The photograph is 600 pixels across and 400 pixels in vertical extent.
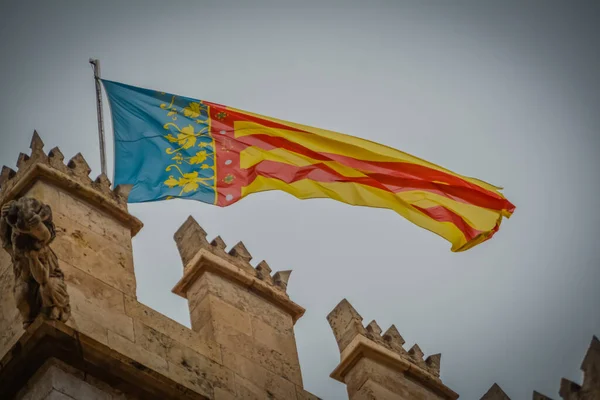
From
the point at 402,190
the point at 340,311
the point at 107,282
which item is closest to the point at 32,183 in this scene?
the point at 107,282

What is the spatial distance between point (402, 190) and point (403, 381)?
350 centimetres

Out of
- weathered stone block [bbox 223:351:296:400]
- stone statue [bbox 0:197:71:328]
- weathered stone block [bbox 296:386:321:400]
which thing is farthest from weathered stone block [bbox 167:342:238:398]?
stone statue [bbox 0:197:71:328]

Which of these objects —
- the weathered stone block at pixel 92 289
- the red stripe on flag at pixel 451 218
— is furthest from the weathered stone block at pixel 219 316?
the red stripe on flag at pixel 451 218

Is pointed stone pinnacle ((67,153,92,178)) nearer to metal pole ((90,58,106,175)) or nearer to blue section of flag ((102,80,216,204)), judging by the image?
metal pole ((90,58,106,175))

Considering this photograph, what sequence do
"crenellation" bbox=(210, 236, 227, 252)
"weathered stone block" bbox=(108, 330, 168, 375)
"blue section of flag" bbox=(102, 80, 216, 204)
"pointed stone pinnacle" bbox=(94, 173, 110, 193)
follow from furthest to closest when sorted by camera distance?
"blue section of flag" bbox=(102, 80, 216, 204) → "crenellation" bbox=(210, 236, 227, 252) → "pointed stone pinnacle" bbox=(94, 173, 110, 193) → "weathered stone block" bbox=(108, 330, 168, 375)

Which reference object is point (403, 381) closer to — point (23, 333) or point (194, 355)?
point (194, 355)

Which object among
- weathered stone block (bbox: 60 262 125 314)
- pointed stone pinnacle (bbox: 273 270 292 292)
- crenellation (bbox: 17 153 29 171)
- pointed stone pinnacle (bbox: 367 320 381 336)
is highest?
pointed stone pinnacle (bbox: 367 320 381 336)

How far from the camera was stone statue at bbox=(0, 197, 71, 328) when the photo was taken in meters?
13.8

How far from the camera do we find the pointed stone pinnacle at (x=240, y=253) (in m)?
18.2

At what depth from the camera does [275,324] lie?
691 inches

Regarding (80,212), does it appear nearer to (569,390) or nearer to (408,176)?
(408,176)

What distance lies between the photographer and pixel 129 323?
50.0ft

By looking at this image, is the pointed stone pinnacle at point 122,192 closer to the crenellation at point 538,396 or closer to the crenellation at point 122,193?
the crenellation at point 122,193

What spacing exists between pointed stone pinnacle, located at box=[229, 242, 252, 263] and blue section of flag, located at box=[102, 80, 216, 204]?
5.60 feet
